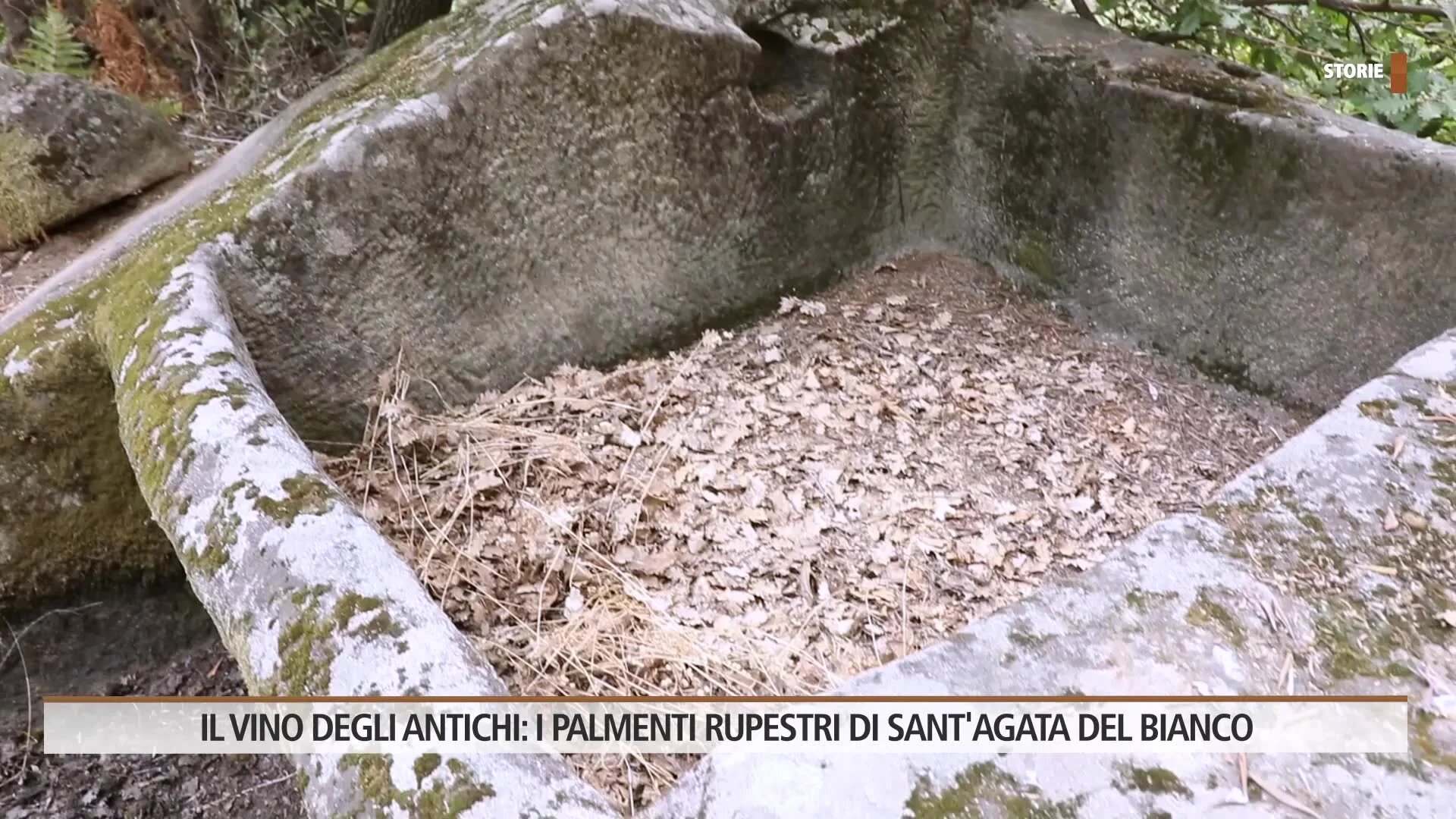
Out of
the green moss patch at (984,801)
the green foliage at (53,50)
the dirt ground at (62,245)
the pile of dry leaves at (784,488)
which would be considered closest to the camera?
the green moss patch at (984,801)

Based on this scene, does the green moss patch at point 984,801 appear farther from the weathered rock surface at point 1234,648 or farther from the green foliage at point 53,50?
the green foliage at point 53,50

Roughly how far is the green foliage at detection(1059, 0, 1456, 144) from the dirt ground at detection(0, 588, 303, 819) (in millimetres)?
4224

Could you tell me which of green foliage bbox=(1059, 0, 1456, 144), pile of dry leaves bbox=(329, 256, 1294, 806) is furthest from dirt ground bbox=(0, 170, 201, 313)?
green foliage bbox=(1059, 0, 1456, 144)

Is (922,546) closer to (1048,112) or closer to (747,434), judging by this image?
(747,434)

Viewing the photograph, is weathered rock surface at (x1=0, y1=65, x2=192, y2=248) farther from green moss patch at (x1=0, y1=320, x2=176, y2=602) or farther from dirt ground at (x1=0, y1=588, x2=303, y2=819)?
dirt ground at (x1=0, y1=588, x2=303, y2=819)

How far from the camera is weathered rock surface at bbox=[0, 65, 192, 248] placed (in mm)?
3797

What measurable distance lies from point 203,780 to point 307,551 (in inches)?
65.7

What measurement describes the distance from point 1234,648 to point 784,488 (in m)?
1.71

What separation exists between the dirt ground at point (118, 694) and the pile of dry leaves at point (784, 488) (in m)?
0.81

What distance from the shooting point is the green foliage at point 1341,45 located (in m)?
3.46

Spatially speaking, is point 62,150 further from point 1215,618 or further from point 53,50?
point 1215,618

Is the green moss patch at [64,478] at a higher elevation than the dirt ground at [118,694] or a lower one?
higher
